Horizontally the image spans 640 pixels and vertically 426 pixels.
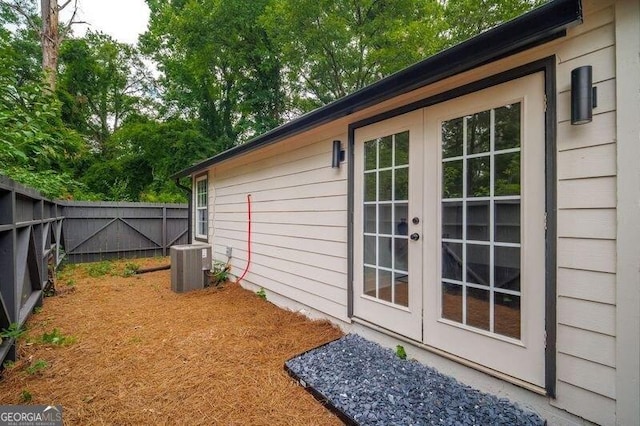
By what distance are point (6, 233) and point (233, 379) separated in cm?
230

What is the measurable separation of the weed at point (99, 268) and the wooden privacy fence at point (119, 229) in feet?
2.26

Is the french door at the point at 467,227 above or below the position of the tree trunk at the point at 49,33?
below

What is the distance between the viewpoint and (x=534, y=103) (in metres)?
1.76

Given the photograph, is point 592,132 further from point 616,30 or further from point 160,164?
point 160,164

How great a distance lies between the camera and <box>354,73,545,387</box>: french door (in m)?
1.78

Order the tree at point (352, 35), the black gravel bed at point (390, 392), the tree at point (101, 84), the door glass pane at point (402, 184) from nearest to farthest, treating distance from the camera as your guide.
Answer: the black gravel bed at point (390, 392) < the door glass pane at point (402, 184) < the tree at point (352, 35) < the tree at point (101, 84)

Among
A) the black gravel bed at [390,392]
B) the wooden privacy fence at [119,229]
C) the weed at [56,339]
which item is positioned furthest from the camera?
the wooden privacy fence at [119,229]

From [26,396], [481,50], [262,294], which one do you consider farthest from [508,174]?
[262,294]

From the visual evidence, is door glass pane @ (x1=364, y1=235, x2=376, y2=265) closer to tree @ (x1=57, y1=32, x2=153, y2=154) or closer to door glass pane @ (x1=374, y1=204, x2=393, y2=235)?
door glass pane @ (x1=374, y1=204, x2=393, y2=235)

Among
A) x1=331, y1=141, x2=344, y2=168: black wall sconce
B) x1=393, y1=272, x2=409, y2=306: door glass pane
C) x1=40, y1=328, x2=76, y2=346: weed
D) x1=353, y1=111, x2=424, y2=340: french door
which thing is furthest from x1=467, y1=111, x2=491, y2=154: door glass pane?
x1=40, y1=328, x2=76, y2=346: weed

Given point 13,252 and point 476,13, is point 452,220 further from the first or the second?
point 476,13

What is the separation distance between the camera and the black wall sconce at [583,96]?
154 cm

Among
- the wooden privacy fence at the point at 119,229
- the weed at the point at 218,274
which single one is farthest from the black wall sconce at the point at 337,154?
the wooden privacy fence at the point at 119,229
